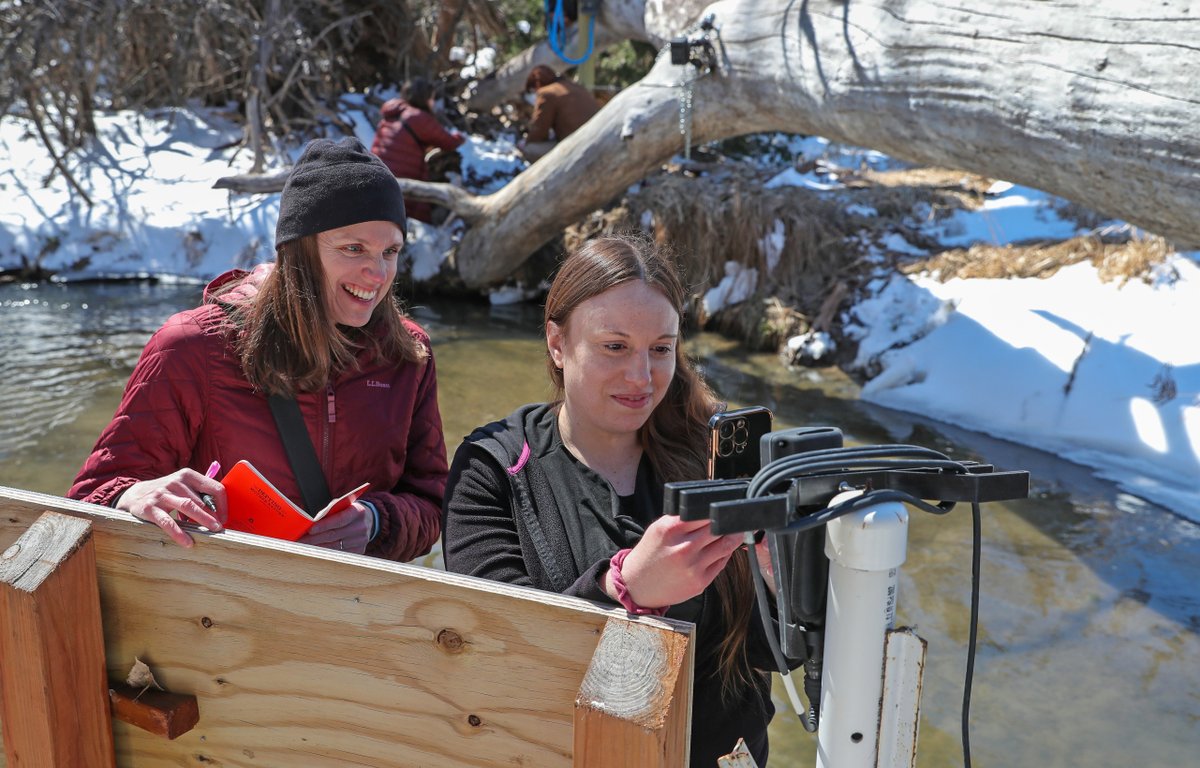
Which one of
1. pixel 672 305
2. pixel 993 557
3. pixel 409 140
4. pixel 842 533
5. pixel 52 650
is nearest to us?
pixel 842 533

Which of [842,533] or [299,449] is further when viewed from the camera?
[299,449]

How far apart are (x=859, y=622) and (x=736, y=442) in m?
0.30

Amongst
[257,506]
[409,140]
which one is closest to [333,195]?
[257,506]

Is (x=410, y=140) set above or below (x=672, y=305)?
below

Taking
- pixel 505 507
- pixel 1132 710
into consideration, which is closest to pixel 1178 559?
pixel 1132 710

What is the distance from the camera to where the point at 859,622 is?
1021mm

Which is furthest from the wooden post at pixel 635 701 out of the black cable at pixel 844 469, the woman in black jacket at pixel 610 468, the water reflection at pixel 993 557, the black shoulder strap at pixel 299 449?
the water reflection at pixel 993 557

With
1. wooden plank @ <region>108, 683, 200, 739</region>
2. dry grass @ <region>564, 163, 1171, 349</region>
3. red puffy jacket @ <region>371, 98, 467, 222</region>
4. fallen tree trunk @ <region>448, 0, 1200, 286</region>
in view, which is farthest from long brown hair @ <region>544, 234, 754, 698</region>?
red puffy jacket @ <region>371, 98, 467, 222</region>

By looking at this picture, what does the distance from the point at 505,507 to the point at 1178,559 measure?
382 centimetres

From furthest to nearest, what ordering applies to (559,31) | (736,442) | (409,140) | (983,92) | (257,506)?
1. (559,31)
2. (409,140)
3. (983,92)
4. (257,506)
5. (736,442)

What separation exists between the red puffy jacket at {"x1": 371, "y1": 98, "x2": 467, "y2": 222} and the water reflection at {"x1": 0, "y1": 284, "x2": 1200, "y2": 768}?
6.50 feet

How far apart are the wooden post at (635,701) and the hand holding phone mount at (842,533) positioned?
0.14 meters

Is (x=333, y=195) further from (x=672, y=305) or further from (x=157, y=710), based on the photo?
(x=157, y=710)

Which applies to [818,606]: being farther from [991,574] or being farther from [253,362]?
[991,574]
